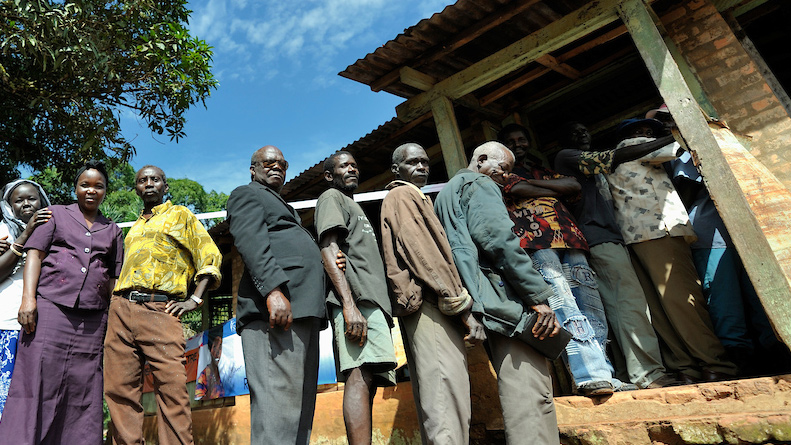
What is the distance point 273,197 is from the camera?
106 inches

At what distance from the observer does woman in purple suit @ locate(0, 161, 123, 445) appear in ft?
8.64

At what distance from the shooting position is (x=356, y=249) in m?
2.63

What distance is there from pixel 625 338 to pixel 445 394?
1.61 meters

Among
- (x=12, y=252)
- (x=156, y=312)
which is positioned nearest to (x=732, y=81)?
(x=156, y=312)

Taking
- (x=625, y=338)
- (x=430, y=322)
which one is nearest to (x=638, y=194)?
(x=625, y=338)

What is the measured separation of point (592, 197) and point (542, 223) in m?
0.57

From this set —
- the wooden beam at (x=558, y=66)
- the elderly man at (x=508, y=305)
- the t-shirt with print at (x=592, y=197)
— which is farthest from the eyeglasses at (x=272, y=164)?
the wooden beam at (x=558, y=66)

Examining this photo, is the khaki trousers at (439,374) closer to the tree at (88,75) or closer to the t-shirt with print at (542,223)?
the t-shirt with print at (542,223)

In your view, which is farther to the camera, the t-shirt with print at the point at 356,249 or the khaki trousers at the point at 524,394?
the t-shirt with print at the point at 356,249

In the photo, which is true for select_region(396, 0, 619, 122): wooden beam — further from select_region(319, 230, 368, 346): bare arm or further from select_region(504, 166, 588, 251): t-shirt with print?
select_region(319, 230, 368, 346): bare arm

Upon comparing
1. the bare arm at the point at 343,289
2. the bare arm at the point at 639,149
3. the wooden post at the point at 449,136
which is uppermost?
the wooden post at the point at 449,136

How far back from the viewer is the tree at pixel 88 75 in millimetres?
4930

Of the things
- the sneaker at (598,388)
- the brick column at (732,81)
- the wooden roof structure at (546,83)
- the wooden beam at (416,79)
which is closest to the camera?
the sneaker at (598,388)

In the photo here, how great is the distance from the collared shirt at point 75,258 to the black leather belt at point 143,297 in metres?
0.33
